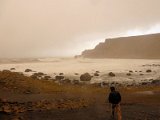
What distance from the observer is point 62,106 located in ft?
79.8

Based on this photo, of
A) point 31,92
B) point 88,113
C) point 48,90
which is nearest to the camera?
point 88,113

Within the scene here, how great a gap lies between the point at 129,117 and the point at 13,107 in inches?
324

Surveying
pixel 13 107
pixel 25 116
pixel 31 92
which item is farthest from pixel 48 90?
pixel 25 116

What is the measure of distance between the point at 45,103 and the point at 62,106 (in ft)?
5.52

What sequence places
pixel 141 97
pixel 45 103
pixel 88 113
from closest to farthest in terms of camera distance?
pixel 88 113, pixel 45 103, pixel 141 97

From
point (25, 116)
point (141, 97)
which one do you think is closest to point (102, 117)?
point (25, 116)

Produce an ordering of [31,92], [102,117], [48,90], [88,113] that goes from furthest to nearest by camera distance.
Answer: [48,90]
[31,92]
[88,113]
[102,117]

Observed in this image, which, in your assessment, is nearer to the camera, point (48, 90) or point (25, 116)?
point (25, 116)

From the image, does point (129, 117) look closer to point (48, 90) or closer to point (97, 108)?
point (97, 108)

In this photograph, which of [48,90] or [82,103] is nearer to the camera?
[82,103]

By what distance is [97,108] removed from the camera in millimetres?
23344

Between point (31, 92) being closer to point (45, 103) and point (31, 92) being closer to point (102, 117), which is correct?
point (45, 103)

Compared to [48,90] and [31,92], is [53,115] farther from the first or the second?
[48,90]

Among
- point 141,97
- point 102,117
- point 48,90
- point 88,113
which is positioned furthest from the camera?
point 48,90
